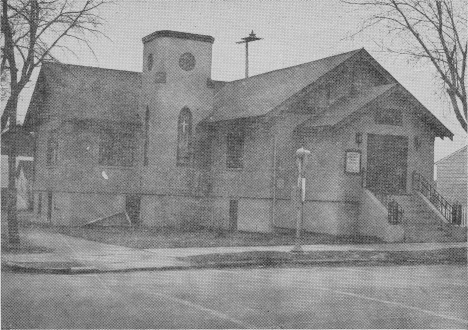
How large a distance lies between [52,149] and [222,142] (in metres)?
7.60

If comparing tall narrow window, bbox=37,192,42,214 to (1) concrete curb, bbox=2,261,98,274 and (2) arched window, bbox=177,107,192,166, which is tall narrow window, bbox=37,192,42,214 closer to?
(2) arched window, bbox=177,107,192,166

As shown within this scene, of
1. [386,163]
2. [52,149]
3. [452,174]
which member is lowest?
[452,174]

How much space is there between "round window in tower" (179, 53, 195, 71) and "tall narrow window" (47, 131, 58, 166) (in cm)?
629

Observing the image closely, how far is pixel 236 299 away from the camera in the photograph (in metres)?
10.7

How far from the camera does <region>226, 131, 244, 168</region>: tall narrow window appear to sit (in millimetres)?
28258

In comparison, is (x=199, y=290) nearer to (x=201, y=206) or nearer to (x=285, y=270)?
(x=285, y=270)

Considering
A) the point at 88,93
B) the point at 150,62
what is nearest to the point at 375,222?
the point at 150,62

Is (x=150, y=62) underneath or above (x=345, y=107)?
above

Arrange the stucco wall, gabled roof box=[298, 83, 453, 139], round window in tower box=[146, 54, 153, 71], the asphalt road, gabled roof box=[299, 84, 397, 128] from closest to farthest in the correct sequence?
the asphalt road
the stucco wall
gabled roof box=[299, 84, 397, 128]
gabled roof box=[298, 83, 453, 139]
round window in tower box=[146, 54, 153, 71]

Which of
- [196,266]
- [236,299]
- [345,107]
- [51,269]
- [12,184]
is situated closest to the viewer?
[236,299]

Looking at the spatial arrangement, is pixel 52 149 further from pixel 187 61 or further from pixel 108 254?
pixel 108 254

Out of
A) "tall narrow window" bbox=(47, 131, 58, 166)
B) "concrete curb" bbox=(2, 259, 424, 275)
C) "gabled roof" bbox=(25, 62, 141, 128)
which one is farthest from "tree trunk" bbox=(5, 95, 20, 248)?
"tall narrow window" bbox=(47, 131, 58, 166)

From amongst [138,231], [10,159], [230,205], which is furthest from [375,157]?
[10,159]

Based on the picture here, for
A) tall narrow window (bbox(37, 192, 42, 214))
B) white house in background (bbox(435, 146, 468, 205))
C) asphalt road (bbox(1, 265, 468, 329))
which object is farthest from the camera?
white house in background (bbox(435, 146, 468, 205))
